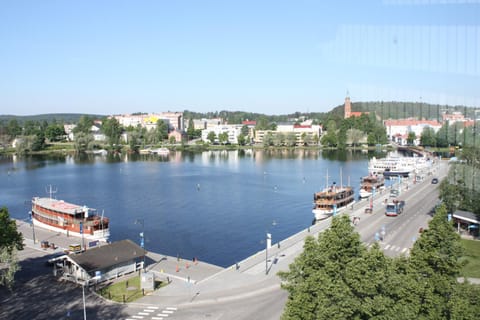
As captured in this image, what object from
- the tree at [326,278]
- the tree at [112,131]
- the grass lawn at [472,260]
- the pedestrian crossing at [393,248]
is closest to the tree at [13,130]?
the tree at [112,131]

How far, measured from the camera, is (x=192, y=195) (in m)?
66.0

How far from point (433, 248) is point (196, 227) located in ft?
104

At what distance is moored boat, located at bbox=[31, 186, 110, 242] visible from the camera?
38.8 meters

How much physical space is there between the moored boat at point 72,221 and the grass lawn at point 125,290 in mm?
11514

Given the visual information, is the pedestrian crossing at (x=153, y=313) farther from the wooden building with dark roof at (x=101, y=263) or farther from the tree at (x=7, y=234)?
the tree at (x=7, y=234)

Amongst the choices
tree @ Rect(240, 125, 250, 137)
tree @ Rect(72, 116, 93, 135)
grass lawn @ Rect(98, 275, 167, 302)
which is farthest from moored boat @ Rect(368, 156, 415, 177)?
tree @ Rect(72, 116, 93, 135)

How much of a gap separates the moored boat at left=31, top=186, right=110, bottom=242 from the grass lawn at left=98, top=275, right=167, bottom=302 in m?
11.5

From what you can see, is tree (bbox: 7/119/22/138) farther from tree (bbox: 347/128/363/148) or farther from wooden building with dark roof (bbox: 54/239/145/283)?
wooden building with dark roof (bbox: 54/239/145/283)

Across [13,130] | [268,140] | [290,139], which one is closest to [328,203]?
[268,140]

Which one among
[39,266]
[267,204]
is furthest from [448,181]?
[39,266]

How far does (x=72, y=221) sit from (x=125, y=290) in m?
16.6

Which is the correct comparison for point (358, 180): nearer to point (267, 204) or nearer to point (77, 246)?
point (267, 204)

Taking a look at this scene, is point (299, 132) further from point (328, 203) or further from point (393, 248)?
point (393, 248)

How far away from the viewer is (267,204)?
5912cm
